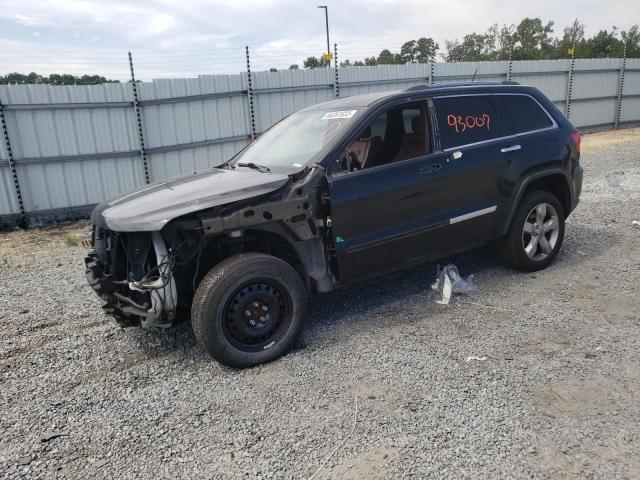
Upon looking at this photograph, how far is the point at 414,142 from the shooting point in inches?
173

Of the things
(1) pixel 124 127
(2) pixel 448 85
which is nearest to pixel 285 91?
(1) pixel 124 127

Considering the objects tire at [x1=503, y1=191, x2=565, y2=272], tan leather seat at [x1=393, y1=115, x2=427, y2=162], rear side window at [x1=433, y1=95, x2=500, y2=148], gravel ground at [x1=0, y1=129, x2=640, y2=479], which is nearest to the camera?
gravel ground at [x1=0, y1=129, x2=640, y2=479]

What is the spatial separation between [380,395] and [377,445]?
476 millimetres

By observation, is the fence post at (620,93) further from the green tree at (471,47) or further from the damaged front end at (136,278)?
the green tree at (471,47)

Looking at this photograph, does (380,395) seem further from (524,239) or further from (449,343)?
(524,239)

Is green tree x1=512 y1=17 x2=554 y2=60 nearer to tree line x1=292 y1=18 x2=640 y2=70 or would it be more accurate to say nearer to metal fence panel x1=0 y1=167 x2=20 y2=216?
tree line x1=292 y1=18 x2=640 y2=70

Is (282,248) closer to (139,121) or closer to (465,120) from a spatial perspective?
(465,120)

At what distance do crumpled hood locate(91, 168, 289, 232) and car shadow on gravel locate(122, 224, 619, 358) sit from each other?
83cm

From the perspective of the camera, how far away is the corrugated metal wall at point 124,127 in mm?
8820

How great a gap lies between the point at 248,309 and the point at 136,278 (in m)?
0.83

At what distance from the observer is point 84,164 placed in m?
9.27

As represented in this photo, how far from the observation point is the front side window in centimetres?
412

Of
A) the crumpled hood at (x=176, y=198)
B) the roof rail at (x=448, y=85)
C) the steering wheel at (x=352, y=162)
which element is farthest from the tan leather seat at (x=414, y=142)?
the crumpled hood at (x=176, y=198)

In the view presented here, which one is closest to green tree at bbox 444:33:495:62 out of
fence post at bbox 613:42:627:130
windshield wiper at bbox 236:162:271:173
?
fence post at bbox 613:42:627:130
